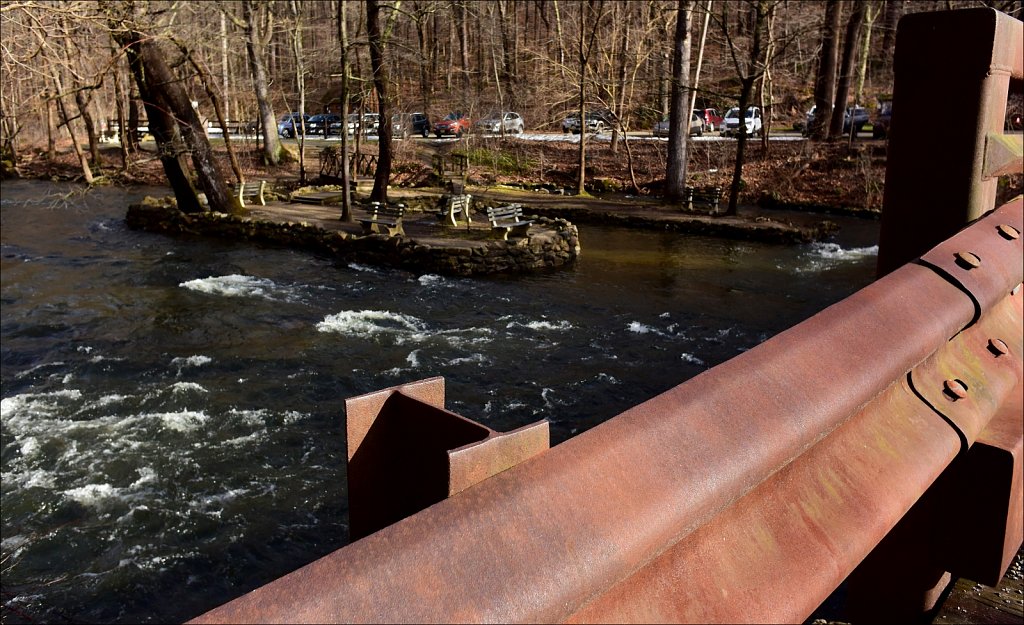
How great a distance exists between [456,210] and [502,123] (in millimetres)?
15038

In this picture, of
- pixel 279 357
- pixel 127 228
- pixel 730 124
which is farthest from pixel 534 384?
pixel 730 124

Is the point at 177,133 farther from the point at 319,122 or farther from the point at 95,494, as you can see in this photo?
the point at 319,122

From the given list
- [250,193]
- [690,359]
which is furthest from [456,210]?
[690,359]

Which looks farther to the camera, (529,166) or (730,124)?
(730,124)

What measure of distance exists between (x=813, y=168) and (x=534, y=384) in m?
22.5

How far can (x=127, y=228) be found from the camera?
23719mm

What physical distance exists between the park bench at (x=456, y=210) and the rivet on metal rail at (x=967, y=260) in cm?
1959

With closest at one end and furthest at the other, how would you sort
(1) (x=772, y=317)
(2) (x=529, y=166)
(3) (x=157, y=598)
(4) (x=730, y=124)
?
(3) (x=157, y=598), (1) (x=772, y=317), (2) (x=529, y=166), (4) (x=730, y=124)

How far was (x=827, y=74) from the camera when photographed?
32031 mm

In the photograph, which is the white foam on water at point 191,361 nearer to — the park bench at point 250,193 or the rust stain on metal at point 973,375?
the rust stain on metal at point 973,375

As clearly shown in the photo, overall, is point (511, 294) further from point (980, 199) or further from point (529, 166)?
point (529, 166)

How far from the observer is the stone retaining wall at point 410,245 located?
60.0 ft

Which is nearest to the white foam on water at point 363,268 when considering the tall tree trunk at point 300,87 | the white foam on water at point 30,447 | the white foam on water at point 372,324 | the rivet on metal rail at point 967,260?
the white foam on water at point 372,324

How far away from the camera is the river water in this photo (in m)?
7.41
